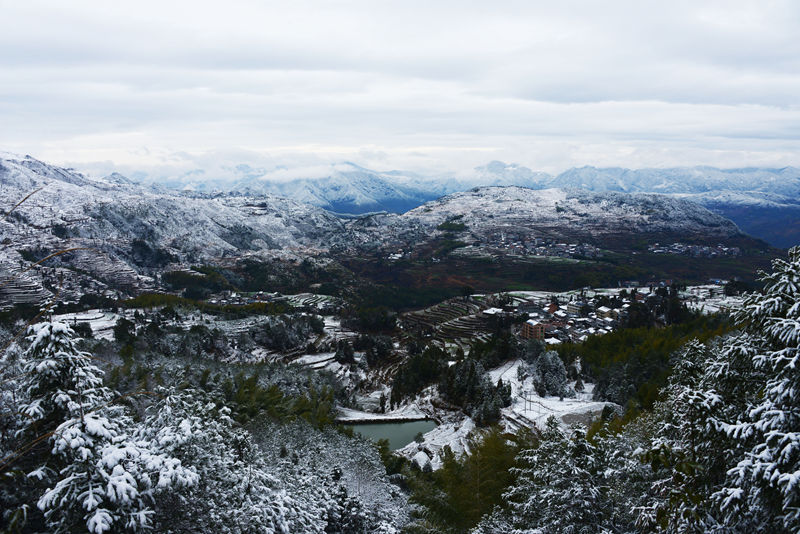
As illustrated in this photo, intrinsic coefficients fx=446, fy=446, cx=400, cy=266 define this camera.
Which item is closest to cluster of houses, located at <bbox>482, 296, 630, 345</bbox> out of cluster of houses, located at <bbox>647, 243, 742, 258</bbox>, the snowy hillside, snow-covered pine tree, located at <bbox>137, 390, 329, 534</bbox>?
snow-covered pine tree, located at <bbox>137, 390, 329, 534</bbox>

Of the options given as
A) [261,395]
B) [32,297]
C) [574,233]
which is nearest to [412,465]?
[261,395]

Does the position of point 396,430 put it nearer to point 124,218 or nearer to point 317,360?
point 317,360

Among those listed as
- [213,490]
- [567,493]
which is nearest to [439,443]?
[567,493]

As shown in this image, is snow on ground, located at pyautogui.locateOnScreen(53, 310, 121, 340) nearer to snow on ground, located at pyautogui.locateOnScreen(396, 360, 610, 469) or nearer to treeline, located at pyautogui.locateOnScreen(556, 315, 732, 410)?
snow on ground, located at pyautogui.locateOnScreen(396, 360, 610, 469)

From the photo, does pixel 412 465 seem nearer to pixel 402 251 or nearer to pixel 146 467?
pixel 146 467

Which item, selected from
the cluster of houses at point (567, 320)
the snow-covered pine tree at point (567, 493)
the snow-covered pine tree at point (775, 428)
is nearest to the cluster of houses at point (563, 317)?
the cluster of houses at point (567, 320)

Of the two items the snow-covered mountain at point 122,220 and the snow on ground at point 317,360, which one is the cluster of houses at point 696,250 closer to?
the snow on ground at point 317,360
